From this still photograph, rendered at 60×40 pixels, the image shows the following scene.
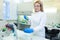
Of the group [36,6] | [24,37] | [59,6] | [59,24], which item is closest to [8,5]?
[36,6]

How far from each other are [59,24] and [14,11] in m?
1.35

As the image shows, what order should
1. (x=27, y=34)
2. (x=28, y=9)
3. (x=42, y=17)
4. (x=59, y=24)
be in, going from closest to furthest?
(x=27, y=34) → (x=42, y=17) → (x=28, y=9) → (x=59, y=24)

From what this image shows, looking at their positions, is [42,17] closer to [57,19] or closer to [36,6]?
[36,6]

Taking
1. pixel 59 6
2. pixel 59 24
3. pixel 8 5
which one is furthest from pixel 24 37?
pixel 59 6

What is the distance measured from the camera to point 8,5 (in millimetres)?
1686

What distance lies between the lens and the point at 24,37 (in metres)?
1.07

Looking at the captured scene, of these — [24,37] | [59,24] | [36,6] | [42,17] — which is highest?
[36,6]

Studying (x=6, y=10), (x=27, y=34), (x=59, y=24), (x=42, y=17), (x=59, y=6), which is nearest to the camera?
(x=27, y=34)

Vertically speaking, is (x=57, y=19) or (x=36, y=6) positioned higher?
(x=36, y=6)

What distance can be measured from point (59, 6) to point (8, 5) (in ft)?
5.10

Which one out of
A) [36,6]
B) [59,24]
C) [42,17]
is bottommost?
[59,24]

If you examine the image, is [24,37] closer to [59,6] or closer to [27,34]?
[27,34]

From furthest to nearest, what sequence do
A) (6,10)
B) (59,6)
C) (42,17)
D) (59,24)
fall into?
1. (59,6)
2. (59,24)
3. (6,10)
4. (42,17)

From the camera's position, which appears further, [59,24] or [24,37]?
[59,24]
